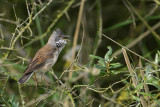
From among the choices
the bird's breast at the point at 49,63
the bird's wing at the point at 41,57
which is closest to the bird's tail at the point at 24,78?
the bird's wing at the point at 41,57

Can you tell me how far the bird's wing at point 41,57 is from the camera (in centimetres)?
395

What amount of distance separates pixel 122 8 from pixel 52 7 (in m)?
1.70

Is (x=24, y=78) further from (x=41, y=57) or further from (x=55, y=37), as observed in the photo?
(x=55, y=37)

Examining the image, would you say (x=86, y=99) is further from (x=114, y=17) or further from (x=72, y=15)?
(x=114, y=17)

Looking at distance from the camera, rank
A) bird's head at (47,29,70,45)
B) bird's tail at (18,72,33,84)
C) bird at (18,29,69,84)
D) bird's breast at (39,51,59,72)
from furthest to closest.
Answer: bird's head at (47,29,70,45), bird's breast at (39,51,59,72), bird at (18,29,69,84), bird's tail at (18,72,33,84)

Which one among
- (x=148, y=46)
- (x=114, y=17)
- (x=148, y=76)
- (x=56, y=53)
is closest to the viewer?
(x=148, y=76)

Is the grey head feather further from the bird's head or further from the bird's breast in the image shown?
the bird's breast

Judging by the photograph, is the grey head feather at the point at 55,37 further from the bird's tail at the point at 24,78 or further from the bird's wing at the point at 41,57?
the bird's tail at the point at 24,78

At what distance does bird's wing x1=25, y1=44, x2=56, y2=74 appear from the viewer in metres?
3.95

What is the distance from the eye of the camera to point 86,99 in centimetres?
344

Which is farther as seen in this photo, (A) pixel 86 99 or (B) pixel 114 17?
(B) pixel 114 17

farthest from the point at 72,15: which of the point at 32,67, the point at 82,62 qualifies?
the point at 32,67

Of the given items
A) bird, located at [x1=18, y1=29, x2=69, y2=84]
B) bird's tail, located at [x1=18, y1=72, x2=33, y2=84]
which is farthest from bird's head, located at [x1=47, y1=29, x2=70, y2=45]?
bird's tail, located at [x1=18, y1=72, x2=33, y2=84]

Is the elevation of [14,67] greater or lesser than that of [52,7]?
lesser
